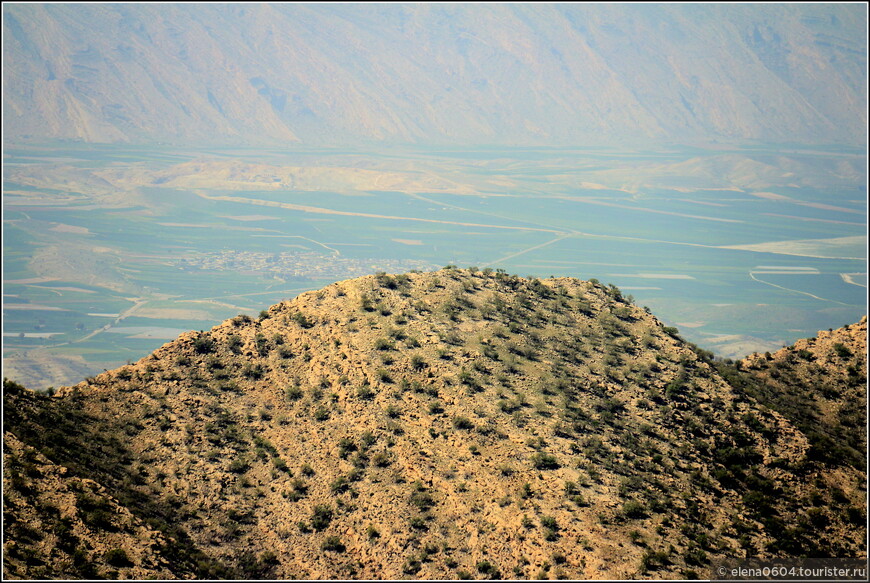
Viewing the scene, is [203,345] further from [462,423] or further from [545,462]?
→ [545,462]

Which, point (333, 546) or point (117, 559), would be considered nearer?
point (117, 559)

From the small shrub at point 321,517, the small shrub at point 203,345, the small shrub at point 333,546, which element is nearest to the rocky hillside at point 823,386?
the small shrub at point 333,546

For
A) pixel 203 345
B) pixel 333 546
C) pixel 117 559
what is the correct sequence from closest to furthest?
pixel 117 559, pixel 333 546, pixel 203 345

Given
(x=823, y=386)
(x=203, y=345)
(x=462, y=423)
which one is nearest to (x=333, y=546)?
(x=462, y=423)

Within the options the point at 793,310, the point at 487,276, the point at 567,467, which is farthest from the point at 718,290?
the point at 567,467

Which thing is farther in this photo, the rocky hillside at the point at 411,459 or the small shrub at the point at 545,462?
the small shrub at the point at 545,462

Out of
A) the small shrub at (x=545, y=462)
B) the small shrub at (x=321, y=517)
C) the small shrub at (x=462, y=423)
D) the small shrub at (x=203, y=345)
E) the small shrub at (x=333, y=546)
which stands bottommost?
the small shrub at (x=333, y=546)

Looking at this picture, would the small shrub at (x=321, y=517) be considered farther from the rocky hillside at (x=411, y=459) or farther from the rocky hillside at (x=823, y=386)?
the rocky hillside at (x=823, y=386)

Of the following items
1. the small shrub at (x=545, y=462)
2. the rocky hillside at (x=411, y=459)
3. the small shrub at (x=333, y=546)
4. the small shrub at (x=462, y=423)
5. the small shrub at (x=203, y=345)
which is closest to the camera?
the rocky hillside at (x=411, y=459)
